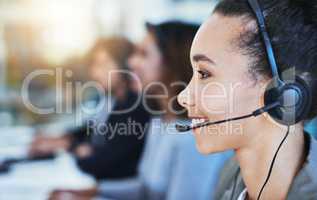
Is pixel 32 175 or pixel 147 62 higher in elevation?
pixel 147 62

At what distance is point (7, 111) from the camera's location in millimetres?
1753

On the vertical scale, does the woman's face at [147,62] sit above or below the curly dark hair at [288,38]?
below

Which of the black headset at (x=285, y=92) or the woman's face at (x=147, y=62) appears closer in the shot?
the black headset at (x=285, y=92)

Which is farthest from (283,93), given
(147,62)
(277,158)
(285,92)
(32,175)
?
(32,175)

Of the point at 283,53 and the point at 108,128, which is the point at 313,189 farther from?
the point at 108,128

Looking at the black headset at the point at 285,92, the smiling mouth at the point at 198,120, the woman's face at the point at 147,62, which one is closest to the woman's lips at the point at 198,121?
the smiling mouth at the point at 198,120

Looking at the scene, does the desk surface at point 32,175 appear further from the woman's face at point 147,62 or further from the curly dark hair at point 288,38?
the curly dark hair at point 288,38

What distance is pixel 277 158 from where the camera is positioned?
2.60ft

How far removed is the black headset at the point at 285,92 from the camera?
748 millimetres

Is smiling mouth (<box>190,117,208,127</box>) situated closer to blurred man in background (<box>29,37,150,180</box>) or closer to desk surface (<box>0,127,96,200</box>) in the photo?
blurred man in background (<box>29,37,150,180</box>)

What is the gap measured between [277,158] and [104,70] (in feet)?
3.30

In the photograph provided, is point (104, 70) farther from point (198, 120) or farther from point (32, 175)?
point (198, 120)

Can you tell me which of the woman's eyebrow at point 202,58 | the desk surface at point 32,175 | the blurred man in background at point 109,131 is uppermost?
the woman's eyebrow at point 202,58

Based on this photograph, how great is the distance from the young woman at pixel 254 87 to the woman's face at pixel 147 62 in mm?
818
